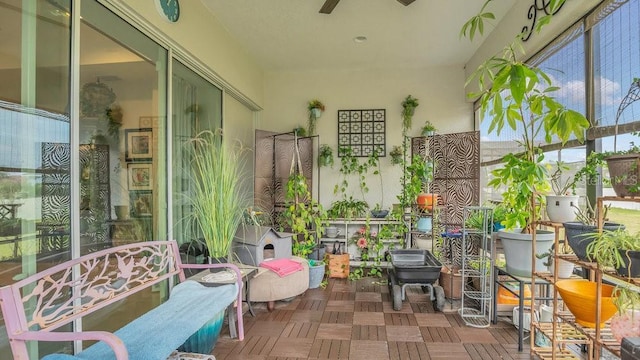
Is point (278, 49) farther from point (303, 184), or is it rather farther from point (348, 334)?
point (348, 334)

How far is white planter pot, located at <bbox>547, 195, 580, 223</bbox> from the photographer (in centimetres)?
193

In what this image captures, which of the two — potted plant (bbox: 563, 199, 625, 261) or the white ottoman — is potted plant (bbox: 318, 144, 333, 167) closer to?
the white ottoman

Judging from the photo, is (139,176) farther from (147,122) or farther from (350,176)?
(350,176)

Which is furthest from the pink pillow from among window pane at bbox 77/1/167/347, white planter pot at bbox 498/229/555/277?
white planter pot at bbox 498/229/555/277

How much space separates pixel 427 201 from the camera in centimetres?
383

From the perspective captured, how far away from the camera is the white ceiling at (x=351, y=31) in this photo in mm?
3283

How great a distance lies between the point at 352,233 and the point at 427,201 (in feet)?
4.21

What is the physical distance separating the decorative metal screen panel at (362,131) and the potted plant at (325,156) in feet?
0.49

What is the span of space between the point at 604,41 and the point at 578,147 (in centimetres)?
72

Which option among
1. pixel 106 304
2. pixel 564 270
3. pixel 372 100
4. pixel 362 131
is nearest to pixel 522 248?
pixel 564 270

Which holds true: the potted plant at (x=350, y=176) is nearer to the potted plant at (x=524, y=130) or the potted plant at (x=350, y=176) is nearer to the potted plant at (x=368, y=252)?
the potted plant at (x=368, y=252)

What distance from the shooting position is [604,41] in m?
2.23

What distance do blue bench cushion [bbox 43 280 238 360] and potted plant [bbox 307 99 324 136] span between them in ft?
10.6

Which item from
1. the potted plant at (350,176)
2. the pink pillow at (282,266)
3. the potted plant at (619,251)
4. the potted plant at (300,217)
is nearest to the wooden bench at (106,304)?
the pink pillow at (282,266)
